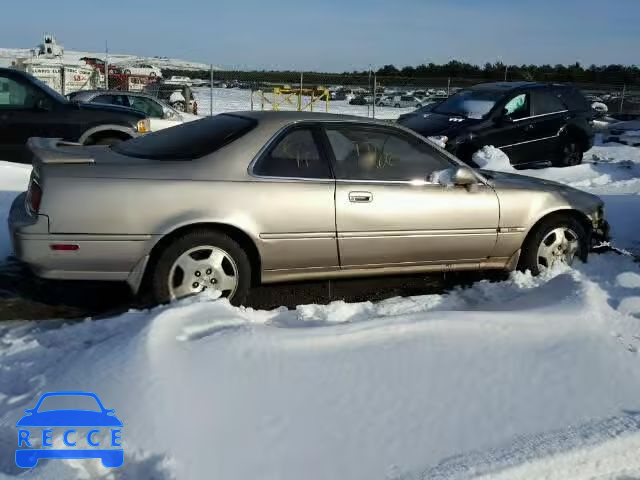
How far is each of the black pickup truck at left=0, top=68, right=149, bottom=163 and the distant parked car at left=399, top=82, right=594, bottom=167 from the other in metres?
4.49

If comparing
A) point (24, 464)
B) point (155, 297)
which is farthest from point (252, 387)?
point (155, 297)

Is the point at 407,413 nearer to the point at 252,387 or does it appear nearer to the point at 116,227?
the point at 252,387

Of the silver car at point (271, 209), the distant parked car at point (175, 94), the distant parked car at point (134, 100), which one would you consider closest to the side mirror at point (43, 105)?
the silver car at point (271, 209)

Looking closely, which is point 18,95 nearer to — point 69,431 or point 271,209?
point 271,209

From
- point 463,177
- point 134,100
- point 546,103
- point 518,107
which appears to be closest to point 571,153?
point 546,103

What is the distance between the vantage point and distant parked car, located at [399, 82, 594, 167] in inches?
392

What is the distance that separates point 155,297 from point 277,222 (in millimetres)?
909

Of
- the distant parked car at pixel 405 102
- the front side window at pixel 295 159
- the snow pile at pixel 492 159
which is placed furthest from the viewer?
the distant parked car at pixel 405 102

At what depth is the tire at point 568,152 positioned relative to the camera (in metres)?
10.7

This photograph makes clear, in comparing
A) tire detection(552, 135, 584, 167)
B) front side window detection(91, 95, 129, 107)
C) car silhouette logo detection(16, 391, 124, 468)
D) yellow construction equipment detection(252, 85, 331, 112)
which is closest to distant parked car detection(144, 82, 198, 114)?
yellow construction equipment detection(252, 85, 331, 112)

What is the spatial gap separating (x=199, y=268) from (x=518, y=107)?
25.4 ft

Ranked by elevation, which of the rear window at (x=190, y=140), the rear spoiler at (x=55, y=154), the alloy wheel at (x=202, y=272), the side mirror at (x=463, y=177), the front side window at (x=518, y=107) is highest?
the front side window at (x=518, y=107)

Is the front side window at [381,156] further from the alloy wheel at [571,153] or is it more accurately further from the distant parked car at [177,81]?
the distant parked car at [177,81]

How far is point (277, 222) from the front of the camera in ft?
14.1
